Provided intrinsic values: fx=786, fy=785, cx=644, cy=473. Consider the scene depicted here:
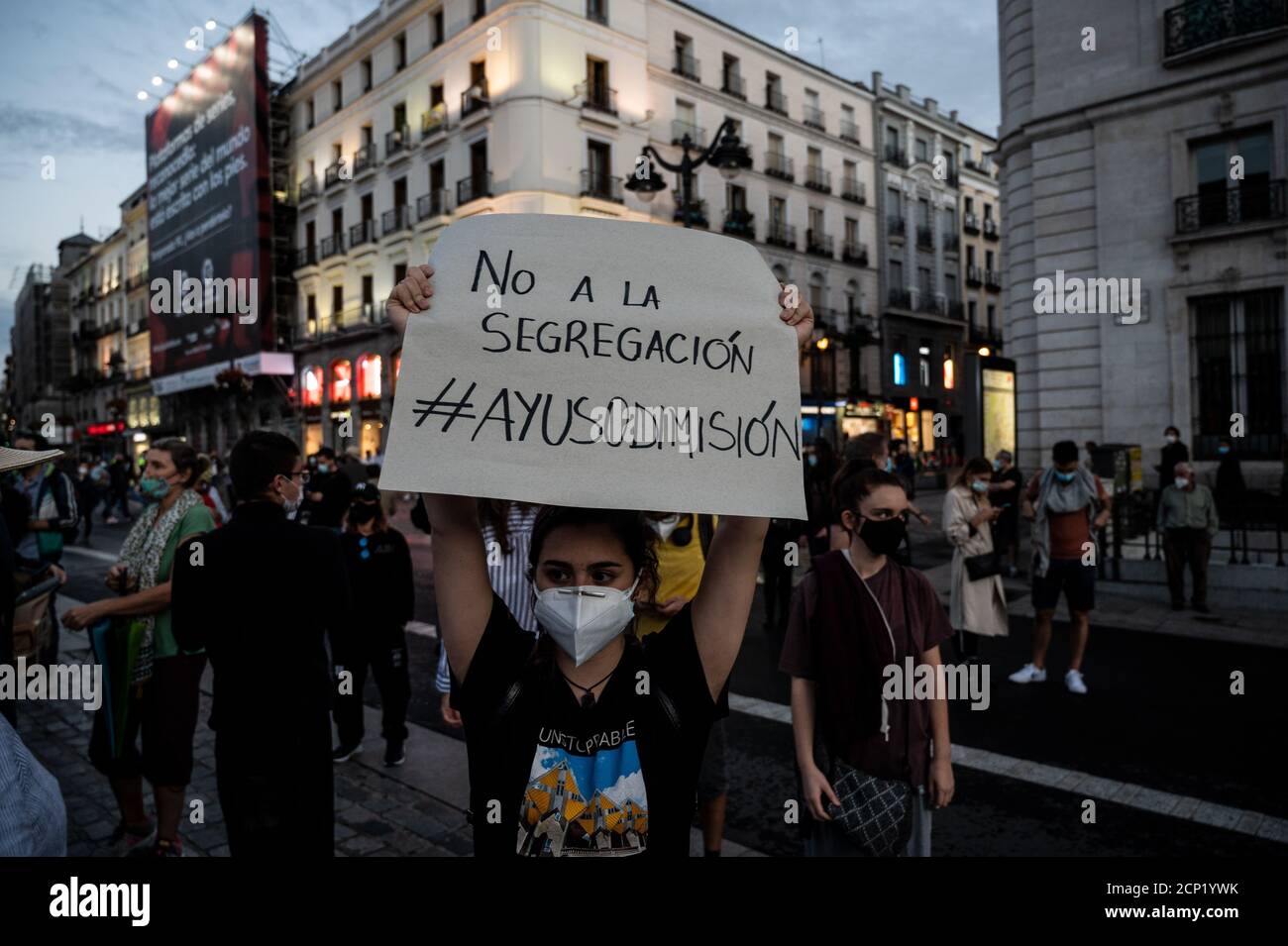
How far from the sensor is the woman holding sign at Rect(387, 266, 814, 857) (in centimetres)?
159

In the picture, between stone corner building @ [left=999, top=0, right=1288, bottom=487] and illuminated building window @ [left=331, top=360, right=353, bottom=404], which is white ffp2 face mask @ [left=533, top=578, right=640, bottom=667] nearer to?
stone corner building @ [left=999, top=0, right=1288, bottom=487]

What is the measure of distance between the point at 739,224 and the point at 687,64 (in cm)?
1055

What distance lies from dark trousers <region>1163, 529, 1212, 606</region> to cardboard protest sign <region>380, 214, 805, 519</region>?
9448 millimetres

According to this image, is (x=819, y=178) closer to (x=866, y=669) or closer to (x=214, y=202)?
(x=214, y=202)

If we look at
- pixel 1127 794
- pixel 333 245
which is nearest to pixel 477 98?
pixel 333 245

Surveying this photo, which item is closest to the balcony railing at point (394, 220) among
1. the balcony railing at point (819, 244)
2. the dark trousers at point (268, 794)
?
the balcony railing at point (819, 244)

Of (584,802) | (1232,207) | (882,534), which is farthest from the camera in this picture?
(1232,207)

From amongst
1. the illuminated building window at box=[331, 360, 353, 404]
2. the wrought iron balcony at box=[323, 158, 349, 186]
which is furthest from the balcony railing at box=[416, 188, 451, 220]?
the illuminated building window at box=[331, 360, 353, 404]

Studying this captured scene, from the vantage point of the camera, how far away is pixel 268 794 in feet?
9.93

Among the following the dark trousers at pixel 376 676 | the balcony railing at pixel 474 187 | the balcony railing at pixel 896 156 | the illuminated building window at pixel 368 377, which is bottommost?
the dark trousers at pixel 376 676

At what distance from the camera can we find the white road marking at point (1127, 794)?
3.94 metres

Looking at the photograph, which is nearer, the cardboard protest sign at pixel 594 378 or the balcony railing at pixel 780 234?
the cardboard protest sign at pixel 594 378

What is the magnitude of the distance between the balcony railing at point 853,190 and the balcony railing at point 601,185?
15334mm

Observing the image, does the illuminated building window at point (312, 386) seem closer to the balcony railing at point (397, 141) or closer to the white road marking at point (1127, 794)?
the balcony railing at point (397, 141)
